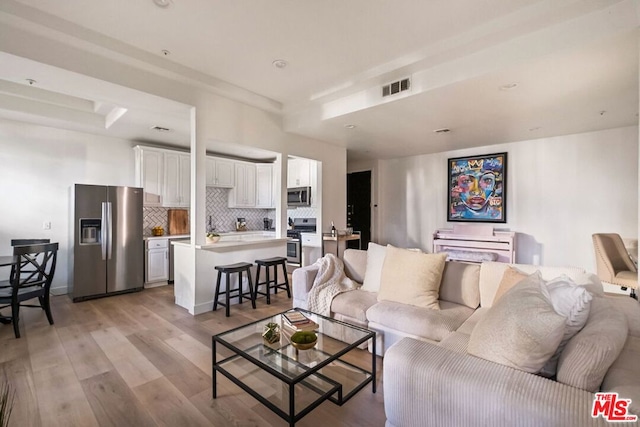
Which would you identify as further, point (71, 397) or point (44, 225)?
point (44, 225)

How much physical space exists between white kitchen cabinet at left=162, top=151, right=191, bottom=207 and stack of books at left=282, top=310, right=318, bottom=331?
12.5ft

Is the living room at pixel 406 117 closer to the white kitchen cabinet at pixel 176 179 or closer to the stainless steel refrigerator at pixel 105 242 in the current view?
the stainless steel refrigerator at pixel 105 242

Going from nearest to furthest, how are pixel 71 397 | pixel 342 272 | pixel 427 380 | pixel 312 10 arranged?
pixel 427 380
pixel 71 397
pixel 312 10
pixel 342 272

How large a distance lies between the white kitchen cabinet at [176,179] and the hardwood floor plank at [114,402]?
3.48 meters

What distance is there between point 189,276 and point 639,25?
4540 millimetres

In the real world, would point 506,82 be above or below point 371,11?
below

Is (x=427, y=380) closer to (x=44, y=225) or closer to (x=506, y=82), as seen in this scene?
(x=506, y=82)

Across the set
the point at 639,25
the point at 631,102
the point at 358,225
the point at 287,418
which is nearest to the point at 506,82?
the point at 639,25

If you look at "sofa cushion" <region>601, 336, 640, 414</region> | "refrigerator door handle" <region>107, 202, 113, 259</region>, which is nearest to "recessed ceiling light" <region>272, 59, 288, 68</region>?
"refrigerator door handle" <region>107, 202, 113, 259</region>

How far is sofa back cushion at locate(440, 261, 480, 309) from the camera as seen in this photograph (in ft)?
7.98

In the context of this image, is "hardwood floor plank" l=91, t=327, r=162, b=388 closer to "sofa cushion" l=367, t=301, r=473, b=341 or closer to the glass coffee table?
the glass coffee table

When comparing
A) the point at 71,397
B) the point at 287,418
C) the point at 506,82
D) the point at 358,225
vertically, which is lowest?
the point at 71,397

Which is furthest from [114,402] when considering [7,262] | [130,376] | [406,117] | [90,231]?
[406,117]

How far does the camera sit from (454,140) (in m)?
5.00
